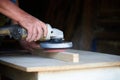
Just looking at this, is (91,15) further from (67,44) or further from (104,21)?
(67,44)

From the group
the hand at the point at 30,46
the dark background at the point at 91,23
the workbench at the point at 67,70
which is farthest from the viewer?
the dark background at the point at 91,23

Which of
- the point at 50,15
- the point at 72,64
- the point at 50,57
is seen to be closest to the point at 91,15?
the point at 50,15

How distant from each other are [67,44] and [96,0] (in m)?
1.60

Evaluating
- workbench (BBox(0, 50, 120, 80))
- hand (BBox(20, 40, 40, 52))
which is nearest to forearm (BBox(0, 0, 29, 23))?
workbench (BBox(0, 50, 120, 80))

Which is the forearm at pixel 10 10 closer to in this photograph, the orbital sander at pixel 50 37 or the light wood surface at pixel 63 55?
the orbital sander at pixel 50 37

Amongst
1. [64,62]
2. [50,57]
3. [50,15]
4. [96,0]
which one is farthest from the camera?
[50,15]

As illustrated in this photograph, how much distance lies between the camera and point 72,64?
1.27 m

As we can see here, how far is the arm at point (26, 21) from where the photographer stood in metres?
1.34

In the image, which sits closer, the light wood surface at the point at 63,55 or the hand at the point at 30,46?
the light wood surface at the point at 63,55

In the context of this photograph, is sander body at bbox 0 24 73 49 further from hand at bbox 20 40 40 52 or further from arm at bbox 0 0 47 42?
hand at bbox 20 40 40 52

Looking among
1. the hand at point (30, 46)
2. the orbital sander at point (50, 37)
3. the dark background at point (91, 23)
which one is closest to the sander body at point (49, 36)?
the orbital sander at point (50, 37)

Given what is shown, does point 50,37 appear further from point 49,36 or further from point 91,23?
point 91,23

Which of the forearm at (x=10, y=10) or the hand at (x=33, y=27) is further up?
the forearm at (x=10, y=10)

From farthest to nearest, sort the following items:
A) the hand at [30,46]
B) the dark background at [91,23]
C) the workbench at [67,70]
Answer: the dark background at [91,23]
the hand at [30,46]
the workbench at [67,70]
